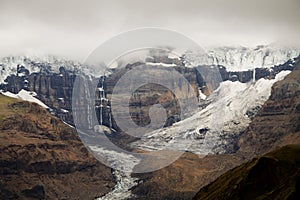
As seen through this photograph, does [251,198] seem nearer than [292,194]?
No

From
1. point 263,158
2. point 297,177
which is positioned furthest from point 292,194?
point 263,158

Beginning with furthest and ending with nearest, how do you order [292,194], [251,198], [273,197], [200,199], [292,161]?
1. [200,199]
2. [292,161]
3. [251,198]
4. [273,197]
5. [292,194]

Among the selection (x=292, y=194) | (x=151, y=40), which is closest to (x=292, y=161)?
(x=292, y=194)

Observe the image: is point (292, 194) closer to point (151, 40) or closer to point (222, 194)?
point (222, 194)

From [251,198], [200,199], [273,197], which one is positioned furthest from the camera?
[200,199]

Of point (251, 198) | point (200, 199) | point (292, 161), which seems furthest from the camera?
point (200, 199)

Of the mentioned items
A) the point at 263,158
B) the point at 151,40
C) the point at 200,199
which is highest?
the point at 151,40

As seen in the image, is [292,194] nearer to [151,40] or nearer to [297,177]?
[297,177]

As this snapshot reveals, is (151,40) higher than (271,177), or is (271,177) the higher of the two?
(151,40)
